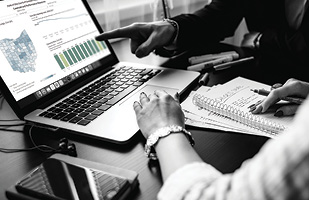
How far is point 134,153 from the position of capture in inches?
27.2

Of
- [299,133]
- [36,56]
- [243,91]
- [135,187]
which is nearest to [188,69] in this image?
[243,91]

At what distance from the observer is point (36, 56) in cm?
89

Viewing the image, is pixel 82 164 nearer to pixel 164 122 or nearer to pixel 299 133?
pixel 164 122

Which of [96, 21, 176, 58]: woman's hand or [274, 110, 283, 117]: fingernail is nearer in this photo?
[274, 110, 283, 117]: fingernail

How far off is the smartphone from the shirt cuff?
0.10 meters

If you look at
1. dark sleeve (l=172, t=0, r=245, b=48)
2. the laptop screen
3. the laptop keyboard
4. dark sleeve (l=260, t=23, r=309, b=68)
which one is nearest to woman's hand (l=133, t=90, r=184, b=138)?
the laptop keyboard

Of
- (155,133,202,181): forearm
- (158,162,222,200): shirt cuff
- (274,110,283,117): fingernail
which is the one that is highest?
(158,162,222,200): shirt cuff

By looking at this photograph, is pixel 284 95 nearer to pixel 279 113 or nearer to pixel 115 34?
pixel 279 113

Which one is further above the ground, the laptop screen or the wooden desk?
the laptop screen

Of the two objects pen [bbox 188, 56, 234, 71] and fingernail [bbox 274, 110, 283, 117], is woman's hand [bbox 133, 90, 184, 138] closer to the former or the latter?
fingernail [bbox 274, 110, 283, 117]

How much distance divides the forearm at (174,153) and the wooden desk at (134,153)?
49 millimetres

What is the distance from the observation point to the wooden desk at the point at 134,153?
626 mm

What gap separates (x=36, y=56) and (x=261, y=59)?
69cm

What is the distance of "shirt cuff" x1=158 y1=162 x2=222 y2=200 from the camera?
0.46 metres
